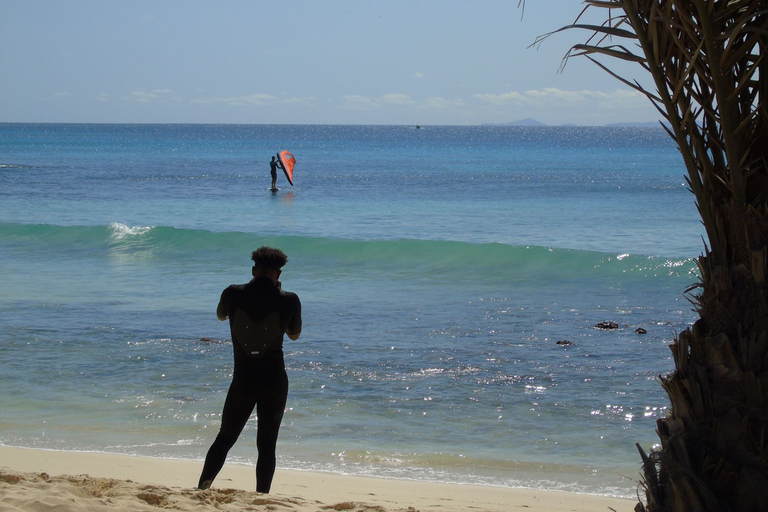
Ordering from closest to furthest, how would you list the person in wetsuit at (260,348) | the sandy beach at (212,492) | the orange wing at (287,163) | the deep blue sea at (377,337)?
the sandy beach at (212,492)
the person in wetsuit at (260,348)
the deep blue sea at (377,337)
the orange wing at (287,163)

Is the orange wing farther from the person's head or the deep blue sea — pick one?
the person's head

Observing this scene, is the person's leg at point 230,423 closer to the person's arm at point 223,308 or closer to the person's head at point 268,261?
the person's arm at point 223,308

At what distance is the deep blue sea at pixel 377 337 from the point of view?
5.98 meters

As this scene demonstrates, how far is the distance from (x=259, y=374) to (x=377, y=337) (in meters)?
5.54

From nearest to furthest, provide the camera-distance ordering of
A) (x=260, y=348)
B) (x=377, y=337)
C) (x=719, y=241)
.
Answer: (x=719, y=241)
(x=260, y=348)
(x=377, y=337)

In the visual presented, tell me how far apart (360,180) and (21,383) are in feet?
119

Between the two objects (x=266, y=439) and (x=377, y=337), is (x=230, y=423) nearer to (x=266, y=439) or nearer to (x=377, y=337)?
(x=266, y=439)

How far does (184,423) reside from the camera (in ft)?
21.0

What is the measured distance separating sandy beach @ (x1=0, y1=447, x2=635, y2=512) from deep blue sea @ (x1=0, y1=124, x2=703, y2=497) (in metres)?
0.25

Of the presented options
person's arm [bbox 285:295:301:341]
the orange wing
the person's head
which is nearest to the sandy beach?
person's arm [bbox 285:295:301:341]

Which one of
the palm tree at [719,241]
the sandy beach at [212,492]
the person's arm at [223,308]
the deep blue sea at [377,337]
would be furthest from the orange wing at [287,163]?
the palm tree at [719,241]

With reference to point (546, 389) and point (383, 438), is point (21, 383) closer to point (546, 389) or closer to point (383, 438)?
point (383, 438)

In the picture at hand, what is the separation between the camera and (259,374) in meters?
4.09

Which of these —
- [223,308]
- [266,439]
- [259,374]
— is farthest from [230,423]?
[223,308]
